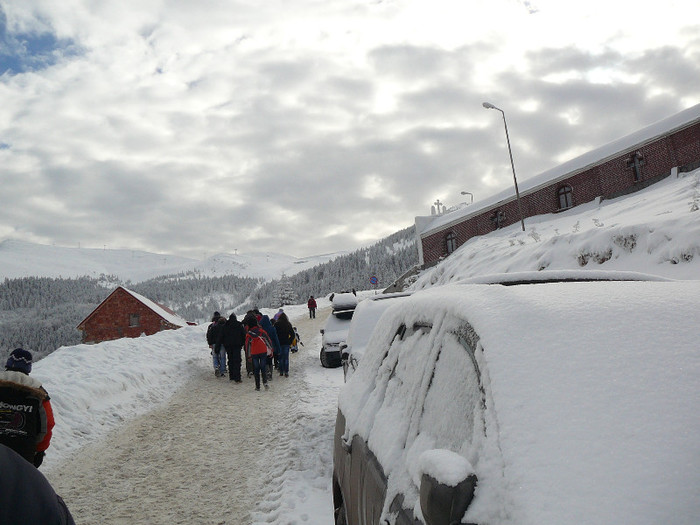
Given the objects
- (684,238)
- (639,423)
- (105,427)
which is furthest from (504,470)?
(684,238)

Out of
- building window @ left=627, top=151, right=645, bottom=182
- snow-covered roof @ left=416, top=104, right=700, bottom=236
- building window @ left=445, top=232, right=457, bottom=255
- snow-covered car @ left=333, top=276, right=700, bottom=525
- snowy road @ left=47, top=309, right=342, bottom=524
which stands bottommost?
snowy road @ left=47, top=309, right=342, bottom=524

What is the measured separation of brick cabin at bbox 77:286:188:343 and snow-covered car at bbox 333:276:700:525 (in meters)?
56.2

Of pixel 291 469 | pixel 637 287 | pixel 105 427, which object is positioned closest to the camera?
pixel 637 287

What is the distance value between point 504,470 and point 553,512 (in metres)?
0.19

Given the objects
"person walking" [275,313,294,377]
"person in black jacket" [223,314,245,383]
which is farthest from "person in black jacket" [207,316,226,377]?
"person walking" [275,313,294,377]

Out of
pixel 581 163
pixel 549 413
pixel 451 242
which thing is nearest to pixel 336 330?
pixel 549 413

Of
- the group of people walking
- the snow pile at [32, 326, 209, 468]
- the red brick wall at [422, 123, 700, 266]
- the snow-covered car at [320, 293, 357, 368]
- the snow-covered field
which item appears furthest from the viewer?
the red brick wall at [422, 123, 700, 266]

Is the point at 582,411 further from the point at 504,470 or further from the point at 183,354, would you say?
the point at 183,354

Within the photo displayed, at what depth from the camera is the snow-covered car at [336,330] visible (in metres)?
13.8

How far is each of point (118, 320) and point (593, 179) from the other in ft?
164

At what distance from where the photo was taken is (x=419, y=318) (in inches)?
107

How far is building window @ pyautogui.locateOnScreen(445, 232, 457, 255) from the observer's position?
139 feet

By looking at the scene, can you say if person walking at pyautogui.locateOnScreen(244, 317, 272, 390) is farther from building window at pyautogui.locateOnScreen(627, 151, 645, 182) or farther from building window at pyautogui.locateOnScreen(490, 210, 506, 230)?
building window at pyautogui.locateOnScreen(490, 210, 506, 230)

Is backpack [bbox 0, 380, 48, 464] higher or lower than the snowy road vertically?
higher
